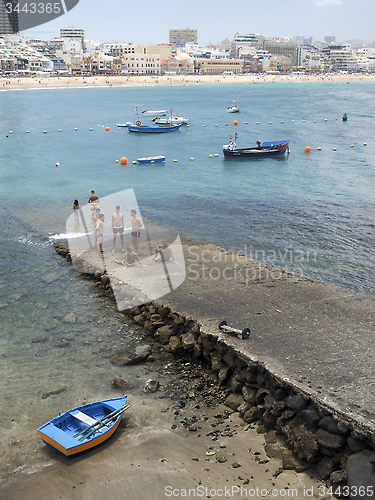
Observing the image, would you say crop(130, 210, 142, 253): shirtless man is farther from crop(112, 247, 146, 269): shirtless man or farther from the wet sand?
the wet sand

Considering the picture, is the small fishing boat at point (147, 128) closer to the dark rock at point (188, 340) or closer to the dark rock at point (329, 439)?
the dark rock at point (188, 340)

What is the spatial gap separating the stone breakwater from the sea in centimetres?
104

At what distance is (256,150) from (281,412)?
1286 inches

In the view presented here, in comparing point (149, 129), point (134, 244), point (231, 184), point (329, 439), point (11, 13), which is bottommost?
point (329, 439)

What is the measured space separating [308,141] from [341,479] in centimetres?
4616

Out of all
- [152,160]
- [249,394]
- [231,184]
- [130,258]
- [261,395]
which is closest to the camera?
[261,395]

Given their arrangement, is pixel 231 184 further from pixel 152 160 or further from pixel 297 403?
pixel 297 403

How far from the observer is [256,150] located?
127 feet

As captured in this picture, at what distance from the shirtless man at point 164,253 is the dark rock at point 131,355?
162 inches

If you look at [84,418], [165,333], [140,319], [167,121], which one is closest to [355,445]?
[84,418]

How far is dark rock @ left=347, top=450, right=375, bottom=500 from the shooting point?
268 inches

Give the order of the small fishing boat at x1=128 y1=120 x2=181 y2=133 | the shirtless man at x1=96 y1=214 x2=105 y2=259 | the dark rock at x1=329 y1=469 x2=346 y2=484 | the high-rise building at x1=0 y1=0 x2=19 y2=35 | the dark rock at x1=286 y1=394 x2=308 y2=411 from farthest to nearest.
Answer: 1. the small fishing boat at x1=128 y1=120 x2=181 y2=133
2. the shirtless man at x1=96 y1=214 x2=105 y2=259
3. the high-rise building at x1=0 y1=0 x2=19 y2=35
4. the dark rock at x1=286 y1=394 x2=308 y2=411
5. the dark rock at x1=329 y1=469 x2=346 y2=484

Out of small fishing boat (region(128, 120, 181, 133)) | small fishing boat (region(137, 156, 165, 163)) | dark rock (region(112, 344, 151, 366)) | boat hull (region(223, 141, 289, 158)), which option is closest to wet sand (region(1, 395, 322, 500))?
dark rock (region(112, 344, 151, 366))

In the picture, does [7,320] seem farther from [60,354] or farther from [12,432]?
[12,432]
